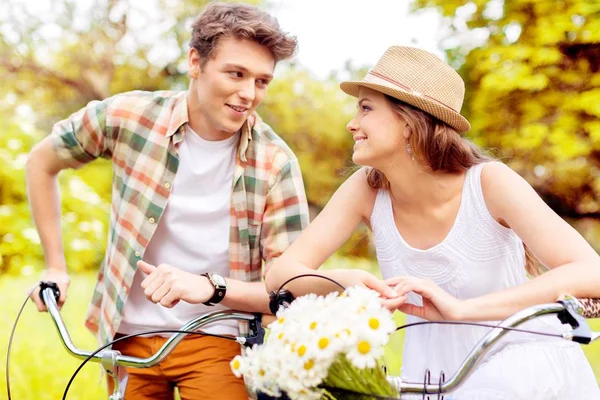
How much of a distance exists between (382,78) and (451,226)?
0.44 meters

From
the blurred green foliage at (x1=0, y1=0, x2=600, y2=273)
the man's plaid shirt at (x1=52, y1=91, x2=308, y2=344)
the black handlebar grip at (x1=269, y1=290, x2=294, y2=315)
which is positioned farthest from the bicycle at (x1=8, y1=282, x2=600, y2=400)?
the blurred green foliage at (x1=0, y1=0, x2=600, y2=273)

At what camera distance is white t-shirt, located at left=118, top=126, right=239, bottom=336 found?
2471mm

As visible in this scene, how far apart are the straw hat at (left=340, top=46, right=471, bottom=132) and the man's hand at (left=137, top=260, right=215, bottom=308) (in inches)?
26.9

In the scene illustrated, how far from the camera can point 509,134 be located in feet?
27.4

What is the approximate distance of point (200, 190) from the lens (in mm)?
2510

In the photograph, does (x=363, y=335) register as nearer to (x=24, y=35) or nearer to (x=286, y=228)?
(x=286, y=228)

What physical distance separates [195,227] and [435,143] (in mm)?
792

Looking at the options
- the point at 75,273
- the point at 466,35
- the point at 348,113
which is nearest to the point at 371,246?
the point at 348,113

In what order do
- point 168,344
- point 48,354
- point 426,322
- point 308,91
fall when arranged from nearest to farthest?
1. point 426,322
2. point 168,344
3. point 48,354
4. point 308,91

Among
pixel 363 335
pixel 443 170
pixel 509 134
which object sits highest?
pixel 509 134

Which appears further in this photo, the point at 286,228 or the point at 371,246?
the point at 371,246

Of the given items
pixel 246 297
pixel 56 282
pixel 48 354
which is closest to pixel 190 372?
pixel 246 297

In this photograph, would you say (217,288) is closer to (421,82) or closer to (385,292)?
(385,292)

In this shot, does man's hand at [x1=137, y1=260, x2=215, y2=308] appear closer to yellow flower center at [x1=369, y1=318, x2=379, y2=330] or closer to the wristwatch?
the wristwatch
